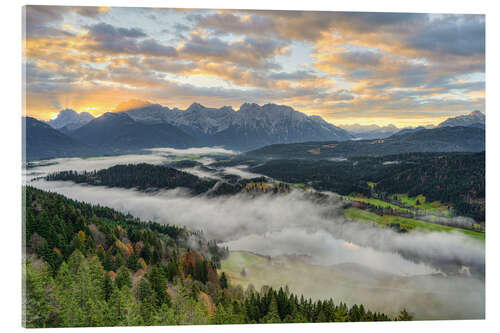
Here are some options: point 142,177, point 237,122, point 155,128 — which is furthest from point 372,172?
point 142,177

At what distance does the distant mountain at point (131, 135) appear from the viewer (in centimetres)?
2402

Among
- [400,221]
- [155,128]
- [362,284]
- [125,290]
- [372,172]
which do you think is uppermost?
[155,128]

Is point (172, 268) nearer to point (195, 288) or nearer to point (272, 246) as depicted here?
point (195, 288)

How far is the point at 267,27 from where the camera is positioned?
37.5 feet

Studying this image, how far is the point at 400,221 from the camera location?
63.1ft

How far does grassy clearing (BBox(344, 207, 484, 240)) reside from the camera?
1382cm

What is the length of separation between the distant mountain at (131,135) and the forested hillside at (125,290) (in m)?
11.7

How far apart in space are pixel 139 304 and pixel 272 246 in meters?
9.51

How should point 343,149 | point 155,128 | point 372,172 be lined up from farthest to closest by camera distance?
point 343,149 < point 372,172 < point 155,128

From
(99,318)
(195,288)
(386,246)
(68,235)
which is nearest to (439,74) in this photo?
(386,246)

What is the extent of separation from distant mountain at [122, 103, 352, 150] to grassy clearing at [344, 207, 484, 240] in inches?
378

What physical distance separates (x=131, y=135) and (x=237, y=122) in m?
12.5

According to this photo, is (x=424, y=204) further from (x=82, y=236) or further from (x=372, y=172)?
(x=82, y=236)

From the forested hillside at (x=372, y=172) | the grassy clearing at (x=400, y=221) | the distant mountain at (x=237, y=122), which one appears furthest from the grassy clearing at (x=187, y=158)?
the grassy clearing at (x=400, y=221)
